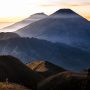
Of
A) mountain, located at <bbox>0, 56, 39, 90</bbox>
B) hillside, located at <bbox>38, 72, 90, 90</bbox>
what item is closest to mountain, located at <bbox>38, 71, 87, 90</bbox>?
hillside, located at <bbox>38, 72, 90, 90</bbox>

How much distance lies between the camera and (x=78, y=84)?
196ft

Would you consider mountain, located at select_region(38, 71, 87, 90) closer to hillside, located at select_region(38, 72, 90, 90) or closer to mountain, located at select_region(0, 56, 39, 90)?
hillside, located at select_region(38, 72, 90, 90)

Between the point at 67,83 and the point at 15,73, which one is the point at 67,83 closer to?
the point at 67,83

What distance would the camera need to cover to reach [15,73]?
291 feet

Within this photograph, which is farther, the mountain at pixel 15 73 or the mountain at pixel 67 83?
the mountain at pixel 15 73

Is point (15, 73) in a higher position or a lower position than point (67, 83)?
lower

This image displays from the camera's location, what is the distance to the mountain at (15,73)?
8394 cm

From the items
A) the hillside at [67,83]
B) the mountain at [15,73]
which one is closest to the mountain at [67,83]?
the hillside at [67,83]

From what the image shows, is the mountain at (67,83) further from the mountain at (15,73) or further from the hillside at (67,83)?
the mountain at (15,73)

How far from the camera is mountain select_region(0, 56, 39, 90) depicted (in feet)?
275

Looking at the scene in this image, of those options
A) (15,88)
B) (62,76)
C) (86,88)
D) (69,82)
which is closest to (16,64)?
(62,76)

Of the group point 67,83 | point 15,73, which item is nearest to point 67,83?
point 67,83

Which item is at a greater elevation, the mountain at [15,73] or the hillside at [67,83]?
the hillside at [67,83]

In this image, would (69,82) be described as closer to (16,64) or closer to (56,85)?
(56,85)
